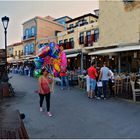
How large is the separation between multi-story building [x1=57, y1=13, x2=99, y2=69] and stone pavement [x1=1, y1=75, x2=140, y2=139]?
50.3 feet

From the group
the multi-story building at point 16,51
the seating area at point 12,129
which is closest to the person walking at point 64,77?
the seating area at point 12,129

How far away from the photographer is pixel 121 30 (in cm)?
2167

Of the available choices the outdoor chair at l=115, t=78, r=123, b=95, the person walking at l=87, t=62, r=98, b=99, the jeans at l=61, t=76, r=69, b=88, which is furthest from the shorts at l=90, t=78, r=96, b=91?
the jeans at l=61, t=76, r=69, b=88

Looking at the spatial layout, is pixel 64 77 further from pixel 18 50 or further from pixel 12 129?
pixel 18 50

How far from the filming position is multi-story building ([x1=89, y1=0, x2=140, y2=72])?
20375 mm

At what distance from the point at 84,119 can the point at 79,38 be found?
25.7 meters

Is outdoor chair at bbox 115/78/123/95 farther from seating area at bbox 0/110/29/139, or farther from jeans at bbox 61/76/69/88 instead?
seating area at bbox 0/110/29/139

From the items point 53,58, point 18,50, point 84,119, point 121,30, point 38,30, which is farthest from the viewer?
point 18,50

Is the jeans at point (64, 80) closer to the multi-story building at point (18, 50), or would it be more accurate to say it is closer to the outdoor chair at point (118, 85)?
the outdoor chair at point (118, 85)

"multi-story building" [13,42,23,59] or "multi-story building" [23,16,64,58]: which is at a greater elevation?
"multi-story building" [23,16,64,58]

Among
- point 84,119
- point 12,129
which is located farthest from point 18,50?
point 12,129

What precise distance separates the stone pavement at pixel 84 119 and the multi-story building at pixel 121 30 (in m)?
9.05

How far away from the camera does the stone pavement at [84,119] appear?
22.1ft

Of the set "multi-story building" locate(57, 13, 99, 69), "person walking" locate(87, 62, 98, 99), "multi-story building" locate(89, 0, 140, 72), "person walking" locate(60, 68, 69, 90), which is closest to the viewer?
"person walking" locate(87, 62, 98, 99)
